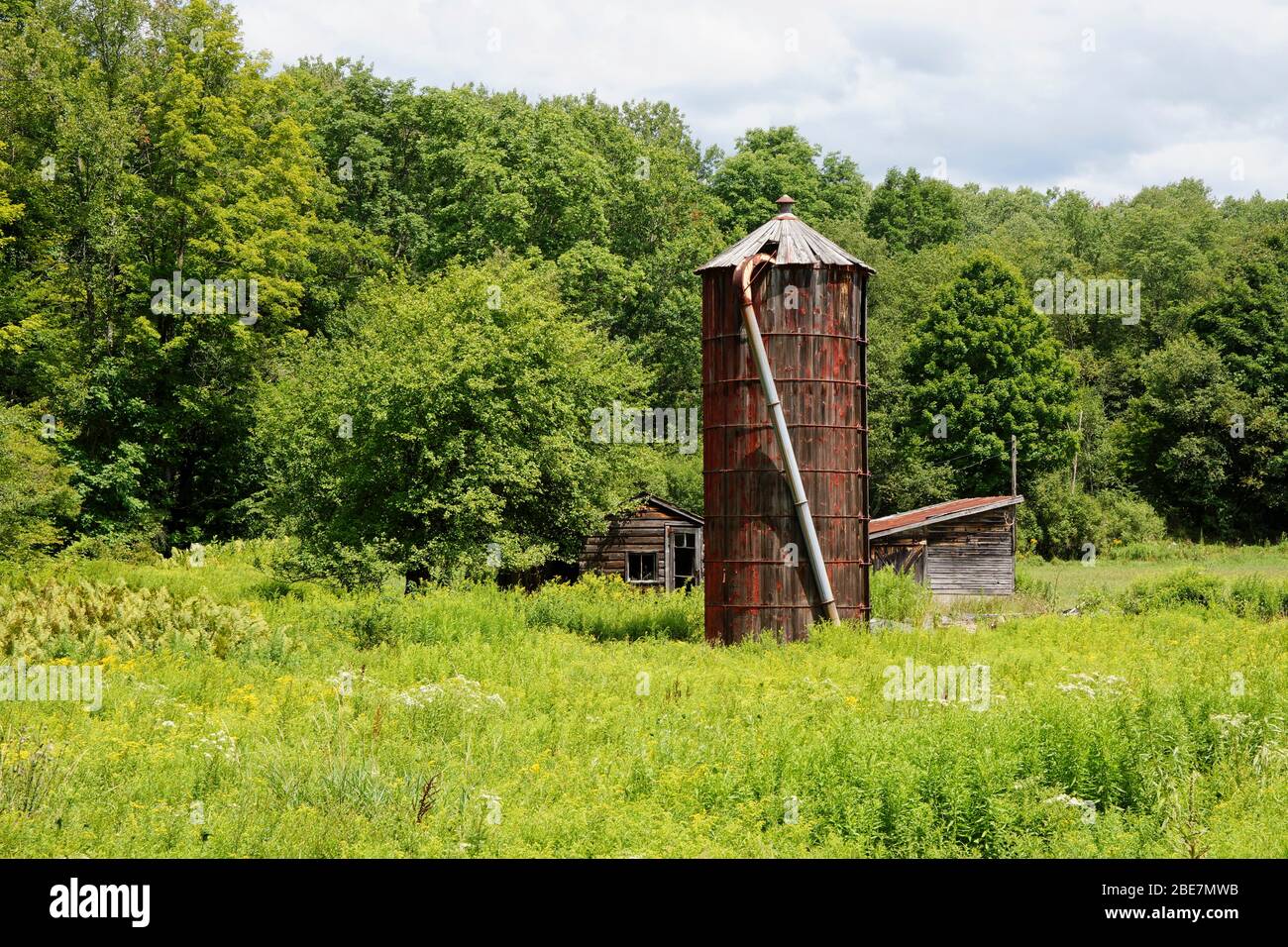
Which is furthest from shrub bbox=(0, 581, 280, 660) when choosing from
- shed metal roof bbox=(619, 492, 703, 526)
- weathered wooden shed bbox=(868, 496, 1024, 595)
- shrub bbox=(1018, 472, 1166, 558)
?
shrub bbox=(1018, 472, 1166, 558)

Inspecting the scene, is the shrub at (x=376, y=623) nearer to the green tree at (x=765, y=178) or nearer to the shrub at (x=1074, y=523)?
the shrub at (x=1074, y=523)

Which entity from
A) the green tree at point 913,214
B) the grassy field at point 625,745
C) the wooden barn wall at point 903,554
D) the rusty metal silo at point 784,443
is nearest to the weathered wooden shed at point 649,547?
the wooden barn wall at point 903,554

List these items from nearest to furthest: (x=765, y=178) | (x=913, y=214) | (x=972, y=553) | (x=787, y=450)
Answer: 1. (x=787, y=450)
2. (x=972, y=553)
3. (x=765, y=178)
4. (x=913, y=214)

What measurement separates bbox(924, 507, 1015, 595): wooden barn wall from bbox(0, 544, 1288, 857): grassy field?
1691cm

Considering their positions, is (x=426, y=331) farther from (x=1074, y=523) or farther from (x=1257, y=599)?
(x=1074, y=523)

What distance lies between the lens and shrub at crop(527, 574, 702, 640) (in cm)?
2170

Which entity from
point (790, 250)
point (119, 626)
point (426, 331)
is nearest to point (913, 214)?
point (426, 331)

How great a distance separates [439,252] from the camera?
46.5 m

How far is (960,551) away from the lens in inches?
1420

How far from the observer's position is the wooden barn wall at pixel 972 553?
35.9 meters

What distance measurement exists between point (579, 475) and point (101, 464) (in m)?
16.8

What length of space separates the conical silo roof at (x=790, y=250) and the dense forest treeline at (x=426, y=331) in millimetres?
8221

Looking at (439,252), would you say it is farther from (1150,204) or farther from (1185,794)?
(1150,204)

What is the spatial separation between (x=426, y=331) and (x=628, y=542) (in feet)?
27.8
